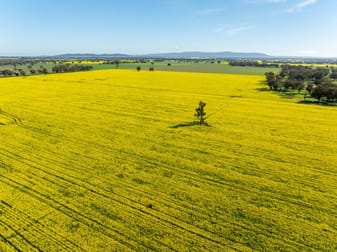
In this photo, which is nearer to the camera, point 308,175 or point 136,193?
point 136,193

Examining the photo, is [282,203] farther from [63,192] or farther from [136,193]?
[63,192]

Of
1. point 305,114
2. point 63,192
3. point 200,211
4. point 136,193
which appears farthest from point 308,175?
point 305,114

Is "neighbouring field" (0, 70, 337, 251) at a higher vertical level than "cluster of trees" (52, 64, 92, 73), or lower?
higher

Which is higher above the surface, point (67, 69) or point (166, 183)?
point (166, 183)

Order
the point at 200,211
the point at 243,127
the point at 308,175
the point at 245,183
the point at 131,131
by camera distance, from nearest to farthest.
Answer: the point at 200,211 → the point at 245,183 → the point at 308,175 → the point at 131,131 → the point at 243,127

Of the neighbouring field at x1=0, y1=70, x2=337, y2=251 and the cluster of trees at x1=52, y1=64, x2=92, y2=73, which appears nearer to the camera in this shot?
the neighbouring field at x1=0, y1=70, x2=337, y2=251

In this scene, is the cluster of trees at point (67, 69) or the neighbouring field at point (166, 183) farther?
the cluster of trees at point (67, 69)

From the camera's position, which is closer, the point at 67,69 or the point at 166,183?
the point at 166,183

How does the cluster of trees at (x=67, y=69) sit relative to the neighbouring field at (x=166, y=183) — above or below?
below
